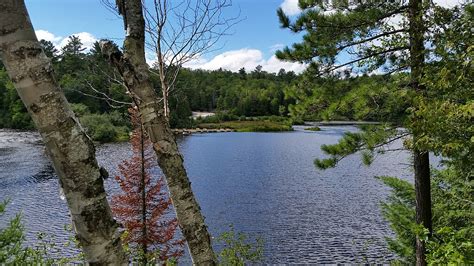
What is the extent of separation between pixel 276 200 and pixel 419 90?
19988 millimetres

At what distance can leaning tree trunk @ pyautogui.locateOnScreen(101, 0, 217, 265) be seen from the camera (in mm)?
2471

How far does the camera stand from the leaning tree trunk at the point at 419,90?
679cm

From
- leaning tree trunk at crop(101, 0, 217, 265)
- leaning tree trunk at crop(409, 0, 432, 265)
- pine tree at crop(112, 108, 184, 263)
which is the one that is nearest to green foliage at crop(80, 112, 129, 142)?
pine tree at crop(112, 108, 184, 263)

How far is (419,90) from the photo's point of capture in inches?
273

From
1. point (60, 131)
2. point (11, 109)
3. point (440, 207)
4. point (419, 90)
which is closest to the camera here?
point (60, 131)

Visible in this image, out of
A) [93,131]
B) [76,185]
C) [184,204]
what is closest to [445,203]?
[184,204]

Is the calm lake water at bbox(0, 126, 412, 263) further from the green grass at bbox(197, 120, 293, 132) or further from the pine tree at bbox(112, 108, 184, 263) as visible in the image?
the green grass at bbox(197, 120, 293, 132)

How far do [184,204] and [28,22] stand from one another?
158 centimetres

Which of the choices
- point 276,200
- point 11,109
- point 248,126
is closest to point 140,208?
point 276,200

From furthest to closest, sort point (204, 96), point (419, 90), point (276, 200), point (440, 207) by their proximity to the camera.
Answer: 1. point (204, 96)
2. point (276, 200)
3. point (440, 207)
4. point (419, 90)

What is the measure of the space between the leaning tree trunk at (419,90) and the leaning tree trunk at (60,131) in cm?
581

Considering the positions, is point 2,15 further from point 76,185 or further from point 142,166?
point 142,166

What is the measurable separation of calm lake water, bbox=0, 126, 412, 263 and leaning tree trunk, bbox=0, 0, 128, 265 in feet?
28.0

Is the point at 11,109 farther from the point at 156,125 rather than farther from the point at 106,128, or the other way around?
the point at 156,125
